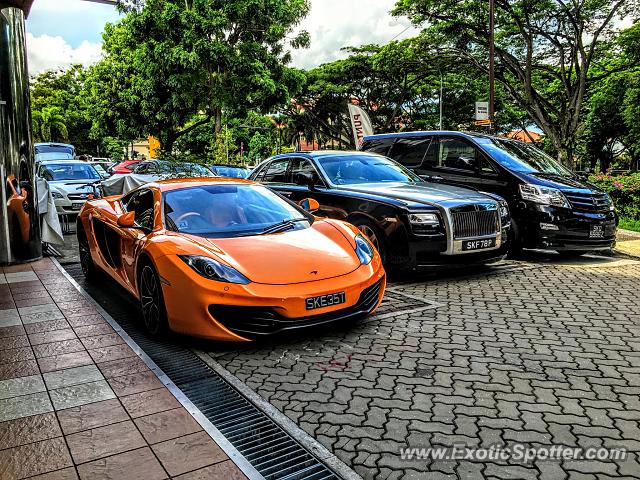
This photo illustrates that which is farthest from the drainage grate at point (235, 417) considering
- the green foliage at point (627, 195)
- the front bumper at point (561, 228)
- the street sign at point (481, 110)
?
the street sign at point (481, 110)

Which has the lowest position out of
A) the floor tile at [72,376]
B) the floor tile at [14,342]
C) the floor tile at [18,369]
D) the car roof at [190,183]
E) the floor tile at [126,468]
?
the floor tile at [14,342]

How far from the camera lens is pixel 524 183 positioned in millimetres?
8531

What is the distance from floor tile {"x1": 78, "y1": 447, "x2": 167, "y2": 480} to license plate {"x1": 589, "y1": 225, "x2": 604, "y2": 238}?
7.53 m

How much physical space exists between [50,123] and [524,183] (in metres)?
62.9

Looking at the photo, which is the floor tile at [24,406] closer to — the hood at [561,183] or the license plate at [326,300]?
the license plate at [326,300]

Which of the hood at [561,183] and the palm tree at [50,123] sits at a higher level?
the palm tree at [50,123]

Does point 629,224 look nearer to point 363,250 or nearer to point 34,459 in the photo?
point 363,250

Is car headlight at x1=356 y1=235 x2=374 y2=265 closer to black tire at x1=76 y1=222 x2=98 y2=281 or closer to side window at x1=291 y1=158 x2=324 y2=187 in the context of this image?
side window at x1=291 y1=158 x2=324 y2=187

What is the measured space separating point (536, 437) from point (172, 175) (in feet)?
39.3

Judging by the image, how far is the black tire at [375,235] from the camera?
7023mm

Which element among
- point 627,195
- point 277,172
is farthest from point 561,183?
point 627,195

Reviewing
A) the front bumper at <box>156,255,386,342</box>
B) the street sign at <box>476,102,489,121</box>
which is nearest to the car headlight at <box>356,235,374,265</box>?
the front bumper at <box>156,255,386,342</box>

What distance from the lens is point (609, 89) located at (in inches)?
1171

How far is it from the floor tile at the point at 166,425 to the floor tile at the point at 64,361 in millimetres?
1254
